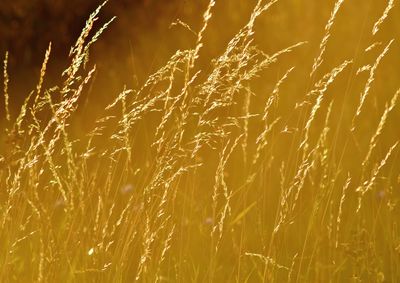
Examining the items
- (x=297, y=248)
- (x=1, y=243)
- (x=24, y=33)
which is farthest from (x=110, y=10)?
(x=1, y=243)

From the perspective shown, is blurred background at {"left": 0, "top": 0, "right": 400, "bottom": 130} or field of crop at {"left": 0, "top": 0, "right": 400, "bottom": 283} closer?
field of crop at {"left": 0, "top": 0, "right": 400, "bottom": 283}

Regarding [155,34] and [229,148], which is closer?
[229,148]

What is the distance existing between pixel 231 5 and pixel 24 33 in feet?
5.26

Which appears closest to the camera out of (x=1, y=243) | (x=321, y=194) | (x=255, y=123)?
(x=321, y=194)

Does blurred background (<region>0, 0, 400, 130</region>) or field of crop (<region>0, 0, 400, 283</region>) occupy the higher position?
blurred background (<region>0, 0, 400, 130</region>)

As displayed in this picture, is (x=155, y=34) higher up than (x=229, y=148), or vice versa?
(x=155, y=34)

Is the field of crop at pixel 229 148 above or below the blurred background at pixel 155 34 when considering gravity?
below

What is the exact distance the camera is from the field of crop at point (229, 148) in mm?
2641

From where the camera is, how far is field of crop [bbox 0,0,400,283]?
8.66 feet

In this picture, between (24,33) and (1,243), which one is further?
(24,33)

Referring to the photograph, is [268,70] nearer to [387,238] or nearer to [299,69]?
[299,69]

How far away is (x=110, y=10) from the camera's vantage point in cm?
652

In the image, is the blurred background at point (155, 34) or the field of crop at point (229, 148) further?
the blurred background at point (155, 34)

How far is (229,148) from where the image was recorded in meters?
4.59
